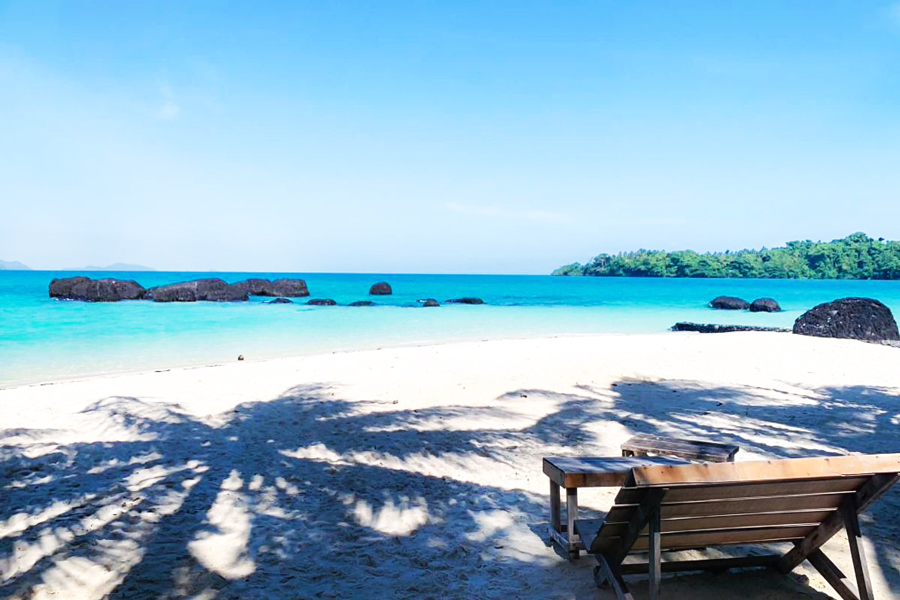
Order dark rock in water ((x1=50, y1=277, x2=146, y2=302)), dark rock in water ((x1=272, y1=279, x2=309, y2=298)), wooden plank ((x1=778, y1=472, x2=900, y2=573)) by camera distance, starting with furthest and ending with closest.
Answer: dark rock in water ((x1=272, y1=279, x2=309, y2=298)), dark rock in water ((x1=50, y1=277, x2=146, y2=302)), wooden plank ((x1=778, y1=472, x2=900, y2=573))

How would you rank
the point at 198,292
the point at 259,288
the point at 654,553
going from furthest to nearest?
the point at 259,288 < the point at 198,292 < the point at 654,553

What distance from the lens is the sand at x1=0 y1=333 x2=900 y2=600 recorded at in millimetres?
3574

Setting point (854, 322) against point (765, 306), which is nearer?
point (854, 322)

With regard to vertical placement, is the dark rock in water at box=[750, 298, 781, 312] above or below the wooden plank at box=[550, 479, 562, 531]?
below

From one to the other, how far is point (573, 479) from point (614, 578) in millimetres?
557

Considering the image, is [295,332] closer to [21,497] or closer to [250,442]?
[250,442]

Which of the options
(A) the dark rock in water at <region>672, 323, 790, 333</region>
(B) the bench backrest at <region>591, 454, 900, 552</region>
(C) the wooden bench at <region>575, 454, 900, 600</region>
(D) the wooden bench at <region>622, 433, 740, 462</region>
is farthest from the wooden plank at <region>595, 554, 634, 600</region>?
(A) the dark rock in water at <region>672, 323, 790, 333</region>

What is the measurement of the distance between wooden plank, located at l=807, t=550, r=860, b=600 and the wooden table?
1051mm

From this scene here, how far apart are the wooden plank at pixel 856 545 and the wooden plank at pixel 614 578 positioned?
3.82 feet

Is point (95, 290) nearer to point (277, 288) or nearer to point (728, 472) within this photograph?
point (277, 288)

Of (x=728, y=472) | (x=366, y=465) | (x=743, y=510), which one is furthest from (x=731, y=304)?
(x=728, y=472)

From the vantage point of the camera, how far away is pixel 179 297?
4231 centimetres

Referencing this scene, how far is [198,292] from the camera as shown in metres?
43.8

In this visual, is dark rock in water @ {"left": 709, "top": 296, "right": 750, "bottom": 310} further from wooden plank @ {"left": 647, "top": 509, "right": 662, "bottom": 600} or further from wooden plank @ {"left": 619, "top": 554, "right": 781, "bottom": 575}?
wooden plank @ {"left": 647, "top": 509, "right": 662, "bottom": 600}
